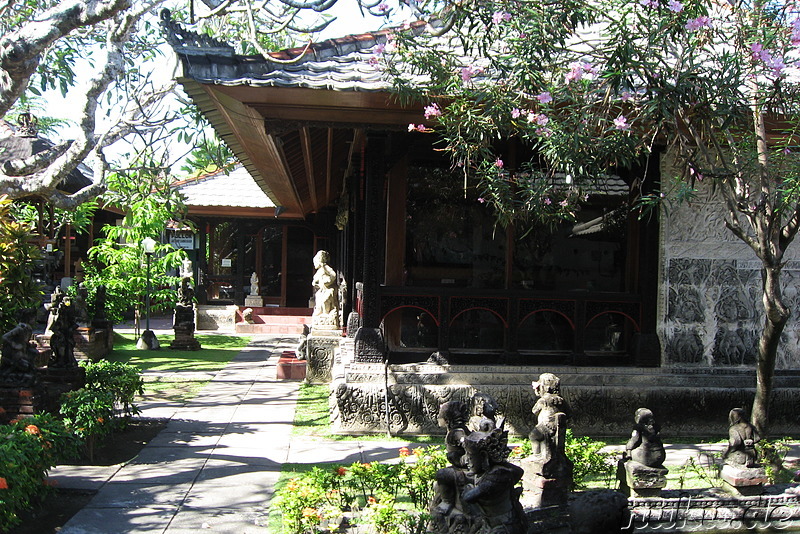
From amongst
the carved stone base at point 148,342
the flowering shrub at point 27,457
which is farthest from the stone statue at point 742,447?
the carved stone base at point 148,342

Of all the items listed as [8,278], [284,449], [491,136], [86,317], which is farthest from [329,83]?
[86,317]

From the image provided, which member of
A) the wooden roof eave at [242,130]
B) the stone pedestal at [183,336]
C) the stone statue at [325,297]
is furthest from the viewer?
the stone pedestal at [183,336]

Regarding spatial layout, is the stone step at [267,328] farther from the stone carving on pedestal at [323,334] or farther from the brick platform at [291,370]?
the stone carving on pedestal at [323,334]

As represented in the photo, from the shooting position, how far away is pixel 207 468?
6715mm

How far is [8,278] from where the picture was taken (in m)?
12.0

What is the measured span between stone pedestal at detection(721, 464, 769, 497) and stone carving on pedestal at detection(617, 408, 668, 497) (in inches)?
26.3

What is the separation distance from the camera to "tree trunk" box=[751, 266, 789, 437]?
19.8 ft

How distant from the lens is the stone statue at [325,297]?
12.3 metres

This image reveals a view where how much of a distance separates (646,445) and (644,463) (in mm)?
139

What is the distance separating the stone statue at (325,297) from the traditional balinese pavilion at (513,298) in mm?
2711

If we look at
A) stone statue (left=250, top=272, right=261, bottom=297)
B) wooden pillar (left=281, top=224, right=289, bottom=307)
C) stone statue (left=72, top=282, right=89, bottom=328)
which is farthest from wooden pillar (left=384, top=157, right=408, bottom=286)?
wooden pillar (left=281, top=224, right=289, bottom=307)

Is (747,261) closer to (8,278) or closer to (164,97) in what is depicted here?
(164,97)

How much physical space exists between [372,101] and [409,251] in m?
2.61

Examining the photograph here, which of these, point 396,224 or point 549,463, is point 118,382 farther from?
point 549,463
